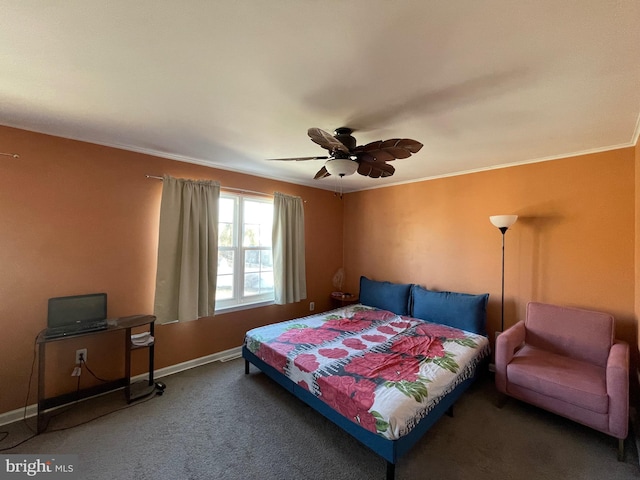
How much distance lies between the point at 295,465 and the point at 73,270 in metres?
2.58

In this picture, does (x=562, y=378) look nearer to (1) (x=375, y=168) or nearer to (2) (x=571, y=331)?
(2) (x=571, y=331)

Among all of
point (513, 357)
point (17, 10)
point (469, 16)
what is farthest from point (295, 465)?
point (17, 10)

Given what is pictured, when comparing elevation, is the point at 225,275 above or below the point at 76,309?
above

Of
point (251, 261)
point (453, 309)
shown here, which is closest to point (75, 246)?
point (251, 261)

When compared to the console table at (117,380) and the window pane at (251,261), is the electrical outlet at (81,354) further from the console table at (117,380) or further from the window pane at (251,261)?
the window pane at (251,261)

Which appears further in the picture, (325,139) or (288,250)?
(288,250)

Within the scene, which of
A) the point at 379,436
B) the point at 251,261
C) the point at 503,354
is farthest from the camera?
the point at 251,261

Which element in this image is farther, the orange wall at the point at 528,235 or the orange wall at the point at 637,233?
the orange wall at the point at 528,235

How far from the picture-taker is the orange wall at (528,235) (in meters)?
2.43

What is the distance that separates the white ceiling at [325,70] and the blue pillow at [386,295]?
209 centimetres

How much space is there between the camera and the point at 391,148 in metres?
1.78

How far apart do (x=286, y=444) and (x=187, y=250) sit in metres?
2.15

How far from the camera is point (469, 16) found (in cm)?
107

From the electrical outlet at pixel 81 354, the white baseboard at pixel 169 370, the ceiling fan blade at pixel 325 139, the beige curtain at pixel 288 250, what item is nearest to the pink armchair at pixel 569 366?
the ceiling fan blade at pixel 325 139
